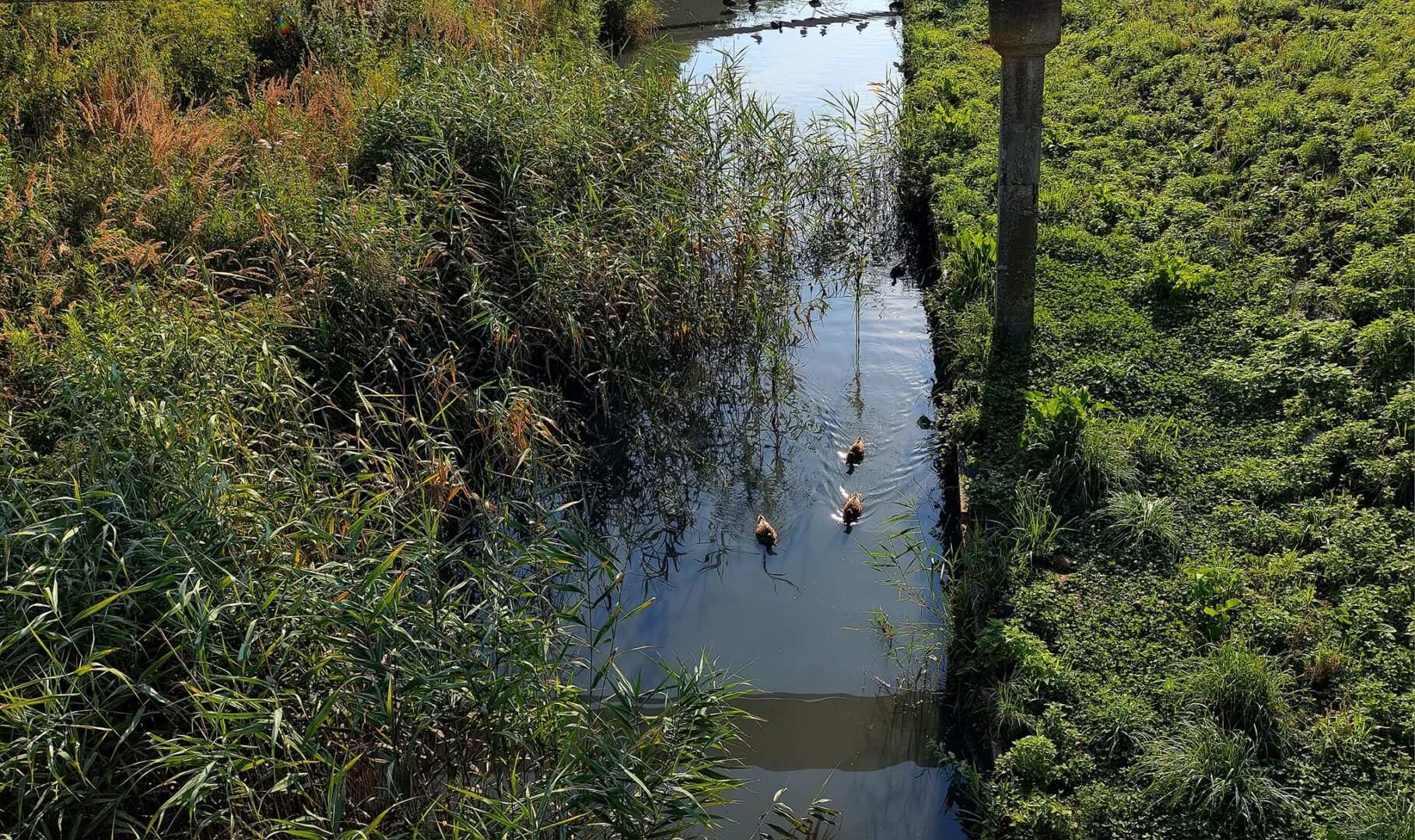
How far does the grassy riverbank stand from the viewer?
4188mm

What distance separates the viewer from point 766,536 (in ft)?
21.4

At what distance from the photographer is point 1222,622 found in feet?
15.6

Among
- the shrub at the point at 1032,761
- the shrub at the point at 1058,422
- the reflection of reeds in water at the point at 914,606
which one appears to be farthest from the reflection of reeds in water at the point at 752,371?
the shrub at the point at 1032,761

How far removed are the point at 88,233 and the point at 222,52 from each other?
4.55 meters

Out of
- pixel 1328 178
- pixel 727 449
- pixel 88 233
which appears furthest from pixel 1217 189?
pixel 88 233

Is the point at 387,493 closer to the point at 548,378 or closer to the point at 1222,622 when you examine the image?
the point at 548,378

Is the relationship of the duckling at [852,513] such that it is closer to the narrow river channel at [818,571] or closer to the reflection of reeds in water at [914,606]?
the narrow river channel at [818,571]

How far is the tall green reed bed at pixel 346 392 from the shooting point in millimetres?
3828

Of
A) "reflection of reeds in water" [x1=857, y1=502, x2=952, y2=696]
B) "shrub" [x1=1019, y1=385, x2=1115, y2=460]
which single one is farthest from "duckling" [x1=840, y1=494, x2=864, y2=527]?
"shrub" [x1=1019, y1=385, x2=1115, y2=460]

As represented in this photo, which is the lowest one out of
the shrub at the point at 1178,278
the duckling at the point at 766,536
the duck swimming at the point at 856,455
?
the duckling at the point at 766,536

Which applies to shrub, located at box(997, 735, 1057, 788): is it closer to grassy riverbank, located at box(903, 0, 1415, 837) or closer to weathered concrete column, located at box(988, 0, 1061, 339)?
grassy riverbank, located at box(903, 0, 1415, 837)

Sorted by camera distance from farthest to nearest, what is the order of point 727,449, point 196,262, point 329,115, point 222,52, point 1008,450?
1. point 222,52
2. point 329,115
3. point 727,449
4. point 196,262
5. point 1008,450

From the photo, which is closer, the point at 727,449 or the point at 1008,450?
the point at 1008,450

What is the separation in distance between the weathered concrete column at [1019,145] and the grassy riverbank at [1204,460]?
35cm
